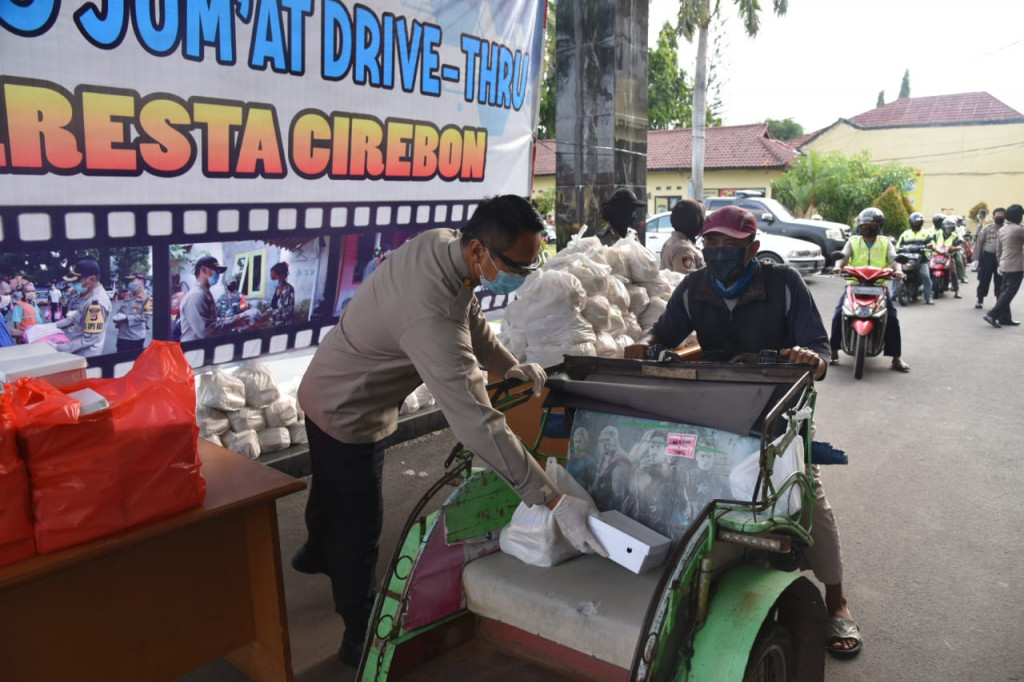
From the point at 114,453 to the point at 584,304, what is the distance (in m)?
3.38

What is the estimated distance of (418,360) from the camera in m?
2.29

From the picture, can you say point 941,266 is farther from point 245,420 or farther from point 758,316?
point 245,420

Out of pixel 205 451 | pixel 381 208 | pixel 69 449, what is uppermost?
pixel 381 208

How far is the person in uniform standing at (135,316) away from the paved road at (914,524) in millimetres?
1312

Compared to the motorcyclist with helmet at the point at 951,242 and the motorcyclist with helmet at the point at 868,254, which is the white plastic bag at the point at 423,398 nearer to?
the motorcyclist with helmet at the point at 868,254

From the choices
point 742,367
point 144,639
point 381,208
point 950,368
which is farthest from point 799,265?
point 144,639

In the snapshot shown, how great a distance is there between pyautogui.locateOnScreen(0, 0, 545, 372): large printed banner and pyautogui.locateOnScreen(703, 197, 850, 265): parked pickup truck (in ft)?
45.9

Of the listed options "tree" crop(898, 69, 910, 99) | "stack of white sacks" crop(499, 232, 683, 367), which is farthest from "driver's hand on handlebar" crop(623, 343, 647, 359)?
"tree" crop(898, 69, 910, 99)

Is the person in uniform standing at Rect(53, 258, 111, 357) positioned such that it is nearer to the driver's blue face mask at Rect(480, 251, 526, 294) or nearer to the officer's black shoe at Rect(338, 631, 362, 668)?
the officer's black shoe at Rect(338, 631, 362, 668)

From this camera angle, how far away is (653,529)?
8.47 feet

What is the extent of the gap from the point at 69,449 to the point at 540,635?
1451mm

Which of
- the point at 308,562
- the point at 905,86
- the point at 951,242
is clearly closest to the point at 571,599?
the point at 308,562

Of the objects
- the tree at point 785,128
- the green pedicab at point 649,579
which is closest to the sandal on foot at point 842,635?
the green pedicab at point 649,579

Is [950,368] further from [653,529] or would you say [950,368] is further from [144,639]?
[144,639]
